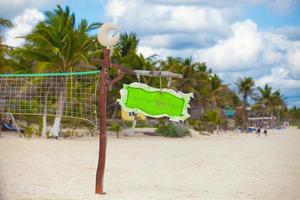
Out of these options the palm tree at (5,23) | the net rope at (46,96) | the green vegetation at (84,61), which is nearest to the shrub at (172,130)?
the green vegetation at (84,61)

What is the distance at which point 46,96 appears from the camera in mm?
18062

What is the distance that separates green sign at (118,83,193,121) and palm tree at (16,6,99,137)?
12.6 metres

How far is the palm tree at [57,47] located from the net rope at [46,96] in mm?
231

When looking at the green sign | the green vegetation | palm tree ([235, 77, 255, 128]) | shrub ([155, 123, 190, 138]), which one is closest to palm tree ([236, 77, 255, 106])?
palm tree ([235, 77, 255, 128])

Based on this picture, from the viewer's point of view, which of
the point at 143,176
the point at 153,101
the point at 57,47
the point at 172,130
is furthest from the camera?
the point at 172,130

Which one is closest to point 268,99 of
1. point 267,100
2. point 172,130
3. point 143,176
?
point 267,100

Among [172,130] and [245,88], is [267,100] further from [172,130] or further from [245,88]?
[172,130]

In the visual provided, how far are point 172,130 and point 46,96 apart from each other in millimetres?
9405

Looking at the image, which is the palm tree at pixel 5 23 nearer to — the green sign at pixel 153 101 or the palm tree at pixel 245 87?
the green sign at pixel 153 101

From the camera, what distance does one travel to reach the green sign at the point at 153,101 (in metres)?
7.39

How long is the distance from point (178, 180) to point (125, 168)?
2019 mm

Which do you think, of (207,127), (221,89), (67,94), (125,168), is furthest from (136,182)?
(221,89)

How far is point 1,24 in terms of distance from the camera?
65.6ft

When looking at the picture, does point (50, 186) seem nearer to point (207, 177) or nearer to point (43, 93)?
point (207, 177)
